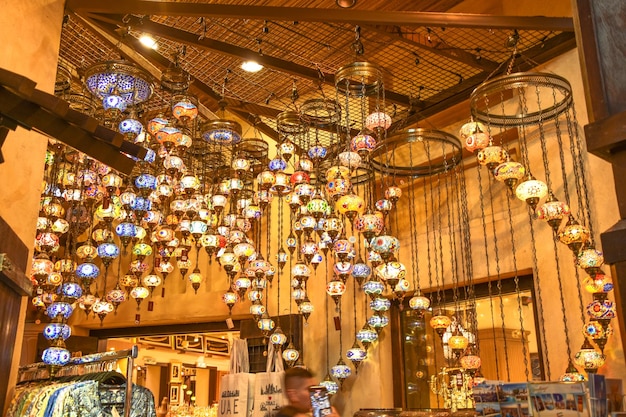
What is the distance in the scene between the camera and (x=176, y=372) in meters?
13.8

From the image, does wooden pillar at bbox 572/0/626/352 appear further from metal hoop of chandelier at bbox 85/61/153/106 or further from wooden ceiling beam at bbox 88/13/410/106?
wooden ceiling beam at bbox 88/13/410/106

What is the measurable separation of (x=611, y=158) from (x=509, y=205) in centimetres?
517

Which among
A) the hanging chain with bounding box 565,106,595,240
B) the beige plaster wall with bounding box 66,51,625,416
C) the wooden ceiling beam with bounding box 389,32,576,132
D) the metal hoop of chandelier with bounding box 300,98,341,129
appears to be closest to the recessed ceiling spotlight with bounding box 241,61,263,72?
the metal hoop of chandelier with bounding box 300,98,341,129

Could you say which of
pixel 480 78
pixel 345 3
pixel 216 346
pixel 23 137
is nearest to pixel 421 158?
pixel 480 78

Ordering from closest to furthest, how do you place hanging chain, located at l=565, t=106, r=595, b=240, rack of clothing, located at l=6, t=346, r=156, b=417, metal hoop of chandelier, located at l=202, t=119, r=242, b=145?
rack of clothing, located at l=6, t=346, r=156, b=417 → hanging chain, located at l=565, t=106, r=595, b=240 → metal hoop of chandelier, located at l=202, t=119, r=242, b=145

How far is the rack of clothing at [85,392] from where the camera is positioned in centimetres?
393

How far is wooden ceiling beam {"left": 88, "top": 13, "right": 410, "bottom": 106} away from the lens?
5.76m

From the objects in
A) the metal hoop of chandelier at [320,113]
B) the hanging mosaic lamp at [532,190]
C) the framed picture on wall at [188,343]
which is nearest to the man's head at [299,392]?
the hanging mosaic lamp at [532,190]

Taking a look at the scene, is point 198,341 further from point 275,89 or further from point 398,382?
point 275,89

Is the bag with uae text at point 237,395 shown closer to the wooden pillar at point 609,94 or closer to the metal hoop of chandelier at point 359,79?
the metal hoop of chandelier at point 359,79

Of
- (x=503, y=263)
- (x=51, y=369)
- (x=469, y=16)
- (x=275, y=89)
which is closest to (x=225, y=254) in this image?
(x=275, y=89)

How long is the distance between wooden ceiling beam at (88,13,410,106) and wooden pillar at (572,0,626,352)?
14.8 feet

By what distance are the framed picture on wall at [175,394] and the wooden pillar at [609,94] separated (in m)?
13.1

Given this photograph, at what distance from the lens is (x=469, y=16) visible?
5.29 metres
